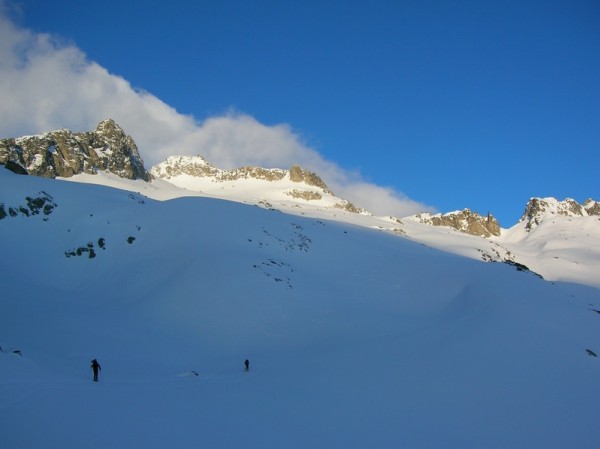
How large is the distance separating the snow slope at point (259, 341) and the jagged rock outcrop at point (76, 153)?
4718 cm

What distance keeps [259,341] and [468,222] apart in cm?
17858

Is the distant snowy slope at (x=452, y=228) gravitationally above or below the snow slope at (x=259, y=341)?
above

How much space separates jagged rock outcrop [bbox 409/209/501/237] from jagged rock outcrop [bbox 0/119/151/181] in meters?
129

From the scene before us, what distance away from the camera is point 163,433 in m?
14.5

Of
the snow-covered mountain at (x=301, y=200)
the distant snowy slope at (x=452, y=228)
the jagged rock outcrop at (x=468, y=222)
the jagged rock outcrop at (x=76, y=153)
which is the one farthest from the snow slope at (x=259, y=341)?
the jagged rock outcrop at (x=468, y=222)

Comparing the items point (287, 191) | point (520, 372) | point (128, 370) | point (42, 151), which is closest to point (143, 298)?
point (128, 370)

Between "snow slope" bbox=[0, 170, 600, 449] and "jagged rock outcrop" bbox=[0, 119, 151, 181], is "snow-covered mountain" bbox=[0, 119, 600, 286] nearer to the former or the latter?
"jagged rock outcrop" bbox=[0, 119, 151, 181]

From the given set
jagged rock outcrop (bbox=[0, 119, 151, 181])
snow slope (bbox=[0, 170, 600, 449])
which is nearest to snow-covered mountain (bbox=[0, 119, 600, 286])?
jagged rock outcrop (bbox=[0, 119, 151, 181])

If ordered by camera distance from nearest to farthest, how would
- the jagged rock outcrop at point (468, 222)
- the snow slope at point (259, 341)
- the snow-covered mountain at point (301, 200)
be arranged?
the snow slope at point (259, 341) < the snow-covered mountain at point (301, 200) < the jagged rock outcrop at point (468, 222)

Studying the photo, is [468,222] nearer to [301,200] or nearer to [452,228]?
[452,228]

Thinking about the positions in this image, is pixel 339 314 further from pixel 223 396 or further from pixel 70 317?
pixel 70 317

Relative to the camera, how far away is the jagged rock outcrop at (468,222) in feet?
620

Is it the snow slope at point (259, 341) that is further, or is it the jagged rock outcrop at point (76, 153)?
the jagged rock outcrop at point (76, 153)

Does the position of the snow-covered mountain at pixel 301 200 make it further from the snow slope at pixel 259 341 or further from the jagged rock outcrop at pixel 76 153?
the snow slope at pixel 259 341
